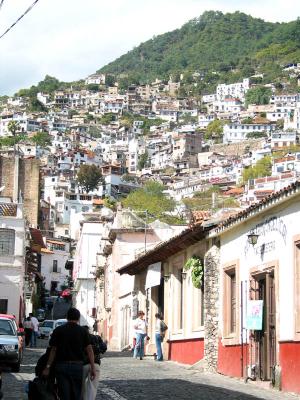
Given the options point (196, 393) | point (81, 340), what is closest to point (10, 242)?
point (196, 393)

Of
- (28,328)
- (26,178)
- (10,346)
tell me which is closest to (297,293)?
(10,346)

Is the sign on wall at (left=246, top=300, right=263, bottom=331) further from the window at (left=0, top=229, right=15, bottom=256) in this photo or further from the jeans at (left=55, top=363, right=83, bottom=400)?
the window at (left=0, top=229, right=15, bottom=256)

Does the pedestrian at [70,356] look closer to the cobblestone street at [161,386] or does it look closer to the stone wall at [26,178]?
the cobblestone street at [161,386]

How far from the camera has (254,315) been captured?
17.9 meters

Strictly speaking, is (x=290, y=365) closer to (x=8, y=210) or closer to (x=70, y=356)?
(x=70, y=356)

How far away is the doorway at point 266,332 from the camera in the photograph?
17.4 metres

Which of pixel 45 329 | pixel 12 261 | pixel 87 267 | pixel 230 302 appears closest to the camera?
Result: pixel 230 302

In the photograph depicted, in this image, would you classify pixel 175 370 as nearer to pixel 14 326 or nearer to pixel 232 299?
pixel 232 299

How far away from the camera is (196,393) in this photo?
50.3 ft

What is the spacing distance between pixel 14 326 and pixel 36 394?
1238cm

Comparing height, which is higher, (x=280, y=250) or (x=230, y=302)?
(x=280, y=250)

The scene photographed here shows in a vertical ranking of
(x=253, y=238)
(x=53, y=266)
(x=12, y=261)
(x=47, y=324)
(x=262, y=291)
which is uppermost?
(x=53, y=266)

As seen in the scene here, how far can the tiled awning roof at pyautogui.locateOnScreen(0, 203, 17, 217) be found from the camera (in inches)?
1962

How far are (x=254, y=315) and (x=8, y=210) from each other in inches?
1326
